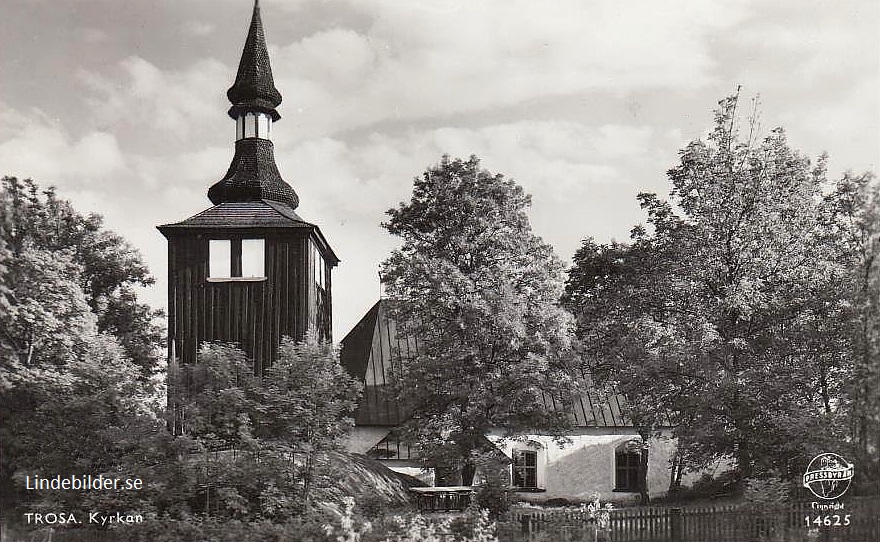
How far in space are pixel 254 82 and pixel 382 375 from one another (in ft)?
27.6

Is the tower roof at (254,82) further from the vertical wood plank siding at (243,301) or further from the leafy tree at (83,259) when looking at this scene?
the leafy tree at (83,259)

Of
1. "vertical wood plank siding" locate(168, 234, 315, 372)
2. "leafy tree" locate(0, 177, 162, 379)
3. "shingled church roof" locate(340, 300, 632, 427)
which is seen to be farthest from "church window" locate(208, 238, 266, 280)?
"shingled church roof" locate(340, 300, 632, 427)

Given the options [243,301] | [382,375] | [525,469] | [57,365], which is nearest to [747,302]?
[525,469]

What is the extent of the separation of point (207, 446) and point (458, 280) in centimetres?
640

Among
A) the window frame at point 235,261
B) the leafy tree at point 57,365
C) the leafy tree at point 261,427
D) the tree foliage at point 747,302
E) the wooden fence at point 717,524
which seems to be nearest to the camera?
the wooden fence at point 717,524

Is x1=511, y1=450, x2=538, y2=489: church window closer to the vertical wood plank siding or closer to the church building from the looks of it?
the church building

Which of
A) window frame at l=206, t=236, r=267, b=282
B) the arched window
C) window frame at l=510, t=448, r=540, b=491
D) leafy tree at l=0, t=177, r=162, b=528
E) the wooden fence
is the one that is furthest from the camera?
the arched window

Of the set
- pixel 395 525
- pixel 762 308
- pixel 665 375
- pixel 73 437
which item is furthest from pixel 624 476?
pixel 73 437

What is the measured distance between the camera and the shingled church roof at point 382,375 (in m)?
22.8

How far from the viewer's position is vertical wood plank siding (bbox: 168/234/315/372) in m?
20.0

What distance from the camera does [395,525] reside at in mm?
15875

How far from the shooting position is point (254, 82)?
19.6m

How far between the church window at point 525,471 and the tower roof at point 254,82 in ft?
33.1

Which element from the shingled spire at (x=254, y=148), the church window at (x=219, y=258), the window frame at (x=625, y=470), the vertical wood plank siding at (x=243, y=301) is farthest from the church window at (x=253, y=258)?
the window frame at (x=625, y=470)
